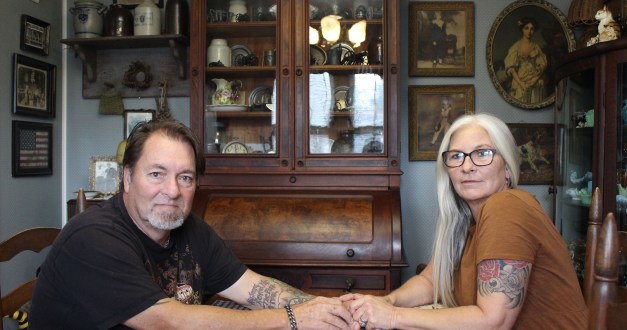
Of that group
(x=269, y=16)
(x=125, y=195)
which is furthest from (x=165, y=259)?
(x=269, y=16)

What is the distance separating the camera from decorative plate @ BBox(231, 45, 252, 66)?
2.97 m

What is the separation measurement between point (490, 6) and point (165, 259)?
8.47 feet

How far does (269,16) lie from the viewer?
2918mm

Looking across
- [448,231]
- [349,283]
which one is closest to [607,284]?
[448,231]

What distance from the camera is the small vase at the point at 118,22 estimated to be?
3125 millimetres

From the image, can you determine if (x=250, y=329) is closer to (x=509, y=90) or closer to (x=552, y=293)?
(x=552, y=293)

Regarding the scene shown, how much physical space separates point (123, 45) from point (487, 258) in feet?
8.69

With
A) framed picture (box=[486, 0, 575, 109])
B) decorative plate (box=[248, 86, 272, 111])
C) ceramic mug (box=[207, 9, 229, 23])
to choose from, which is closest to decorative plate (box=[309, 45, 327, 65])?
decorative plate (box=[248, 86, 272, 111])

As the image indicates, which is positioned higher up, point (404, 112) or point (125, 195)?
point (404, 112)

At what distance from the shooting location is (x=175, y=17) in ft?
10.2

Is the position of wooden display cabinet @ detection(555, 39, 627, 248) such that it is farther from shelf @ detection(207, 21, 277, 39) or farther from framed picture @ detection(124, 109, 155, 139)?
framed picture @ detection(124, 109, 155, 139)

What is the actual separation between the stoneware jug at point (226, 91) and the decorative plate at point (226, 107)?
0.02 m

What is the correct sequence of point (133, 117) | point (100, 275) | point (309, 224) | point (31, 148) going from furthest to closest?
point (133, 117), point (31, 148), point (309, 224), point (100, 275)

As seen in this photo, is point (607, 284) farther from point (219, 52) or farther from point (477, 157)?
point (219, 52)
